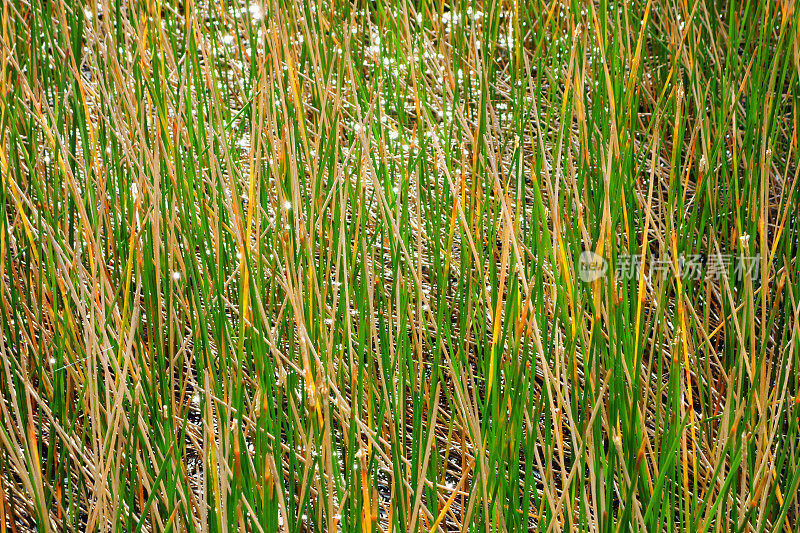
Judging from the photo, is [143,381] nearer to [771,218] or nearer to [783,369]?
[783,369]

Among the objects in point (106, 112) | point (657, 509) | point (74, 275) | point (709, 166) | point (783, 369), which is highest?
point (106, 112)

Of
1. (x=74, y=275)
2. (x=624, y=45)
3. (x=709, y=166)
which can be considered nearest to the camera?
(x=74, y=275)

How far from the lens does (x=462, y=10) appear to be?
5.37 ft

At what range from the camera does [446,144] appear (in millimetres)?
1276

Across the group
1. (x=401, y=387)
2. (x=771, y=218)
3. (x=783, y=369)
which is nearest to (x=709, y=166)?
(x=771, y=218)

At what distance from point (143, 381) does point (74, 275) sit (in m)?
0.26

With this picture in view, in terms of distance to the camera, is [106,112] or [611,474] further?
[106,112]

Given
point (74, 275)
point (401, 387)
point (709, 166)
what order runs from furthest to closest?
1. point (709, 166)
2. point (74, 275)
3. point (401, 387)

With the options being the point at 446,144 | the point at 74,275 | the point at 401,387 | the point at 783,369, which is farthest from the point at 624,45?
the point at 74,275

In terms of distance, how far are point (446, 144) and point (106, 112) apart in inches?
29.5

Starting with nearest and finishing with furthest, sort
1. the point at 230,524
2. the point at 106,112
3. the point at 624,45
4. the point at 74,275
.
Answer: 1. the point at 230,524
2. the point at 74,275
3. the point at 106,112
4. the point at 624,45

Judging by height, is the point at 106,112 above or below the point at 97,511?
above

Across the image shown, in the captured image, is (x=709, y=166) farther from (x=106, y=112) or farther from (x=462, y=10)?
(x=106, y=112)

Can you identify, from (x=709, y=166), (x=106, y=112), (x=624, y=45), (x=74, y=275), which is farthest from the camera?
(x=624, y=45)
